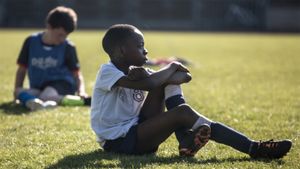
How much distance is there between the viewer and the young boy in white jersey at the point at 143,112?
4.75 meters

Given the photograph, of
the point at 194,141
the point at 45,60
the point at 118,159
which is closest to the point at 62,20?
the point at 45,60

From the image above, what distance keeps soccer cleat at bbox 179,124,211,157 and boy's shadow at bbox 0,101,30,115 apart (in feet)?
9.30

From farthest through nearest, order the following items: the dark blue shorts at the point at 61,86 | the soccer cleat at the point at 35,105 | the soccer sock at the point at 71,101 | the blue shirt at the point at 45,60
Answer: the dark blue shorts at the point at 61,86 < the blue shirt at the point at 45,60 < the soccer sock at the point at 71,101 < the soccer cleat at the point at 35,105

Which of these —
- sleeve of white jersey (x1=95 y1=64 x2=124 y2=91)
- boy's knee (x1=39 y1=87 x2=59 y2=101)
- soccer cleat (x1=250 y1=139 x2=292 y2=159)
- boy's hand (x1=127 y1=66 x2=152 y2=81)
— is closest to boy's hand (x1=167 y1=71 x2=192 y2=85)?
boy's hand (x1=127 y1=66 x2=152 y2=81)

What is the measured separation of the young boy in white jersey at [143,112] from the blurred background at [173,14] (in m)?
31.9

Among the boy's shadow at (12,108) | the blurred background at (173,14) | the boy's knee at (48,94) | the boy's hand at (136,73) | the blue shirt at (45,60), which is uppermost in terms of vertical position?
the boy's hand at (136,73)

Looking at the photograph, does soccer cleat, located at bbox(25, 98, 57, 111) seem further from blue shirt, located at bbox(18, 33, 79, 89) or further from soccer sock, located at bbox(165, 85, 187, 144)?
soccer sock, located at bbox(165, 85, 187, 144)

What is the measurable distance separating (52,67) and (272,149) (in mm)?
3987

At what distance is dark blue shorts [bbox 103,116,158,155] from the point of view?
16.1 feet

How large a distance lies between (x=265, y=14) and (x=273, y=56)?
2037 cm

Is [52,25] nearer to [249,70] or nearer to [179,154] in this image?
[179,154]

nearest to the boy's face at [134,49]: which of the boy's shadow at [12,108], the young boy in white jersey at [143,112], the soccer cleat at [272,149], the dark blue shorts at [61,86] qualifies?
the young boy in white jersey at [143,112]

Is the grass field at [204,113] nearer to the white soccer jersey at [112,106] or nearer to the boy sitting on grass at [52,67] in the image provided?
the white soccer jersey at [112,106]

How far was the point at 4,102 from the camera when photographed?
26.0ft
